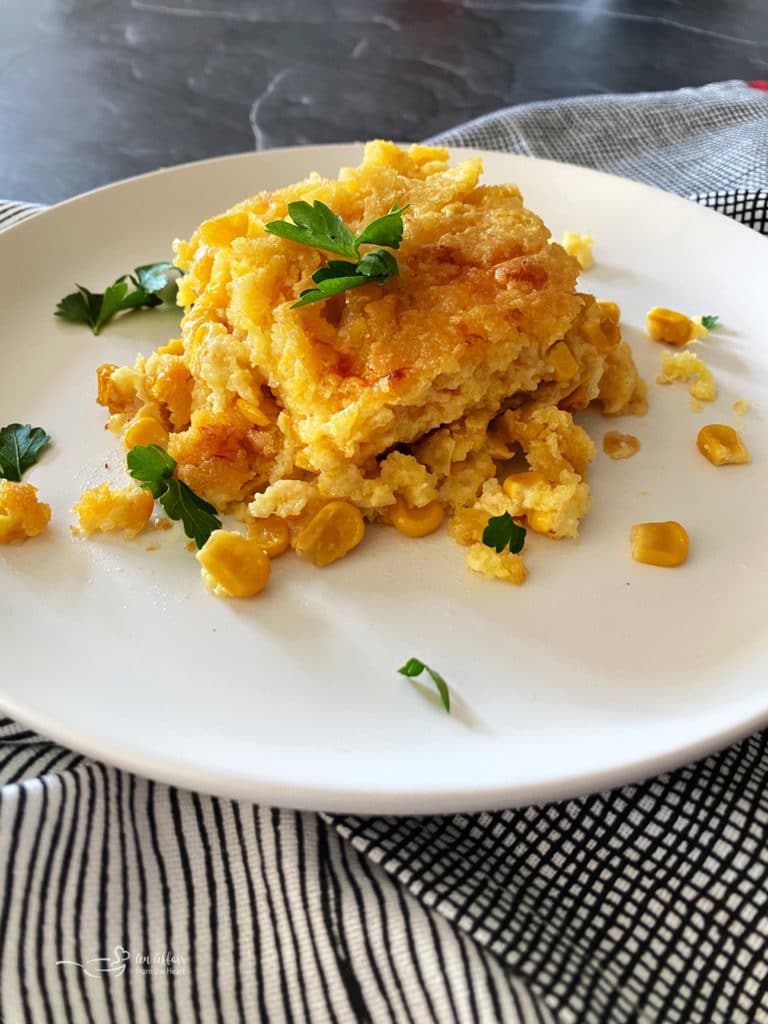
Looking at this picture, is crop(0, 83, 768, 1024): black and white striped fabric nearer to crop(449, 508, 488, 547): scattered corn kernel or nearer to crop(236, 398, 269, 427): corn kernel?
crop(449, 508, 488, 547): scattered corn kernel

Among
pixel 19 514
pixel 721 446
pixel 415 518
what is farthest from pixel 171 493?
pixel 721 446

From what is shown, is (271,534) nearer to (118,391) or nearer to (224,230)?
(118,391)

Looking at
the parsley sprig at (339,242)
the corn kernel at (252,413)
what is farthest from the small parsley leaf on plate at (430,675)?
the parsley sprig at (339,242)

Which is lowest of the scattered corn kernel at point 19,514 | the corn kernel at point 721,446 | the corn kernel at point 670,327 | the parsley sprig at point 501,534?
the corn kernel at point 721,446

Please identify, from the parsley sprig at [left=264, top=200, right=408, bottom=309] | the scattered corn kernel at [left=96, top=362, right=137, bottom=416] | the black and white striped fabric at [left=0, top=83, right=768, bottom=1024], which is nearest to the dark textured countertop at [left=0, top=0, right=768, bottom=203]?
the scattered corn kernel at [left=96, top=362, right=137, bottom=416]

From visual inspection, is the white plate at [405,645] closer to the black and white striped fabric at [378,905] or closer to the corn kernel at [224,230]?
the black and white striped fabric at [378,905]

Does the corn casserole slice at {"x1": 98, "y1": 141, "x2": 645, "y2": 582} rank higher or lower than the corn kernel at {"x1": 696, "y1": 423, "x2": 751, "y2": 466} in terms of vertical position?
higher
